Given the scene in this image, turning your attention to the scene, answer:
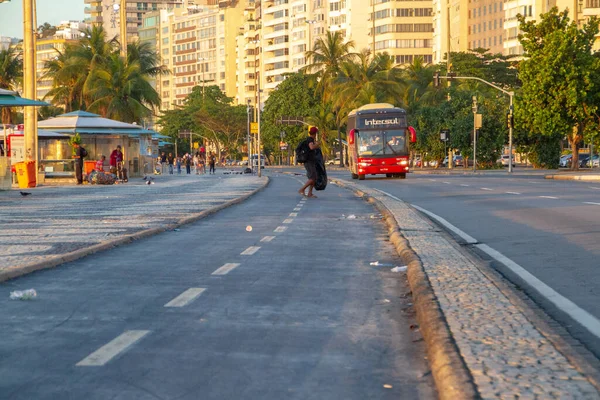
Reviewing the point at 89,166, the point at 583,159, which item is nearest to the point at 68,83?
the point at 89,166

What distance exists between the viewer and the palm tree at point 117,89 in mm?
69688

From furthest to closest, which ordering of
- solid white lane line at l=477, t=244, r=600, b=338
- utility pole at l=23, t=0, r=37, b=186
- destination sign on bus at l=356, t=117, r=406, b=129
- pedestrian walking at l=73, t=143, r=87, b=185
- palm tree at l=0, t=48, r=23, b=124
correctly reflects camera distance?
1. palm tree at l=0, t=48, r=23, b=124
2. destination sign on bus at l=356, t=117, r=406, b=129
3. pedestrian walking at l=73, t=143, r=87, b=185
4. utility pole at l=23, t=0, r=37, b=186
5. solid white lane line at l=477, t=244, r=600, b=338

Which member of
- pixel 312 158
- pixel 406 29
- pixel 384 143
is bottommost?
pixel 312 158

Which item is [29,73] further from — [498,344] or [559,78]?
[498,344]

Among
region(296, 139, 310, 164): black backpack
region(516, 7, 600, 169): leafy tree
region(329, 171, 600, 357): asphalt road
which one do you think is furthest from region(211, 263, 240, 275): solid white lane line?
region(516, 7, 600, 169): leafy tree

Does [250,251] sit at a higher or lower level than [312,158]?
lower

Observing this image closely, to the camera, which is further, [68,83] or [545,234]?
[68,83]

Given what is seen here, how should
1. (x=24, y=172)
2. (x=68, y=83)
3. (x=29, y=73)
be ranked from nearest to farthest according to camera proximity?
(x=24, y=172) → (x=29, y=73) → (x=68, y=83)

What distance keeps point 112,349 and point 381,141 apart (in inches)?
1827

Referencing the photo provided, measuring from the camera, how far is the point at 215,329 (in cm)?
730

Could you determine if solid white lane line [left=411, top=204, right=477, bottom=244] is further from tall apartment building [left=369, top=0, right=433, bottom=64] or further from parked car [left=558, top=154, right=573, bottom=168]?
tall apartment building [left=369, top=0, right=433, bottom=64]

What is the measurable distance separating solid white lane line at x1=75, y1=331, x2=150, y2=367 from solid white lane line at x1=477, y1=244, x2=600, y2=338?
2811 millimetres

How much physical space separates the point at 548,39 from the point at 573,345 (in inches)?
2419

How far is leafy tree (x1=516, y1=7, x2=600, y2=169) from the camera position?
64000 mm
